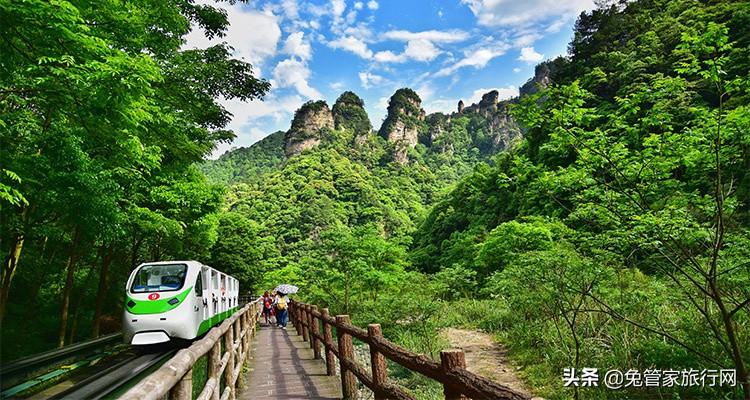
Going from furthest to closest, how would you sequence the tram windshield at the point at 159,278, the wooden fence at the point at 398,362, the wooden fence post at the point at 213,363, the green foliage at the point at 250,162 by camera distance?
1. the green foliage at the point at 250,162
2. the tram windshield at the point at 159,278
3. the wooden fence post at the point at 213,363
4. the wooden fence at the point at 398,362

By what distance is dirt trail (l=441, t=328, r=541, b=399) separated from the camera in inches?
303

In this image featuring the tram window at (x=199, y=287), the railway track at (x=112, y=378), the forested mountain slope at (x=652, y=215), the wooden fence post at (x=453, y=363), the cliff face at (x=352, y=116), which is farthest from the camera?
the cliff face at (x=352, y=116)

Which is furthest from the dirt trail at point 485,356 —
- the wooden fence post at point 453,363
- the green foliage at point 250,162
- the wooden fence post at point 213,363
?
the green foliage at point 250,162

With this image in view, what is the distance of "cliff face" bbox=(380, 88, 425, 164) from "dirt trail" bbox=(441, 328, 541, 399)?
4050 inches

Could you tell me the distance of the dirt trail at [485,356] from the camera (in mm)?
7695

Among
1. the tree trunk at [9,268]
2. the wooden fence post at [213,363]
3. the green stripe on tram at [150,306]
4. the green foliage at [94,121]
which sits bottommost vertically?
the wooden fence post at [213,363]

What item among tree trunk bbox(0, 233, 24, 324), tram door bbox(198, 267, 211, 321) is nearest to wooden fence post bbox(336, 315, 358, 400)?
tram door bbox(198, 267, 211, 321)

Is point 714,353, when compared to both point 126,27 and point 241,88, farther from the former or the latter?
point 241,88

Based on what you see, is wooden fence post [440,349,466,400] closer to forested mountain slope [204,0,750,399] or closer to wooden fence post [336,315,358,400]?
wooden fence post [336,315,358,400]

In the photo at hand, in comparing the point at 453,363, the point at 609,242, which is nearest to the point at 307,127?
the point at 609,242

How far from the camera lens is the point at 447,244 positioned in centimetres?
3703

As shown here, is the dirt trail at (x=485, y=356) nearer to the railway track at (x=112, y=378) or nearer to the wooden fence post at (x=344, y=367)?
the wooden fence post at (x=344, y=367)

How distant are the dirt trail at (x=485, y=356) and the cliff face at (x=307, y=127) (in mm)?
93249

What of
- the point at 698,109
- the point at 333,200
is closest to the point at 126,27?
the point at 698,109
